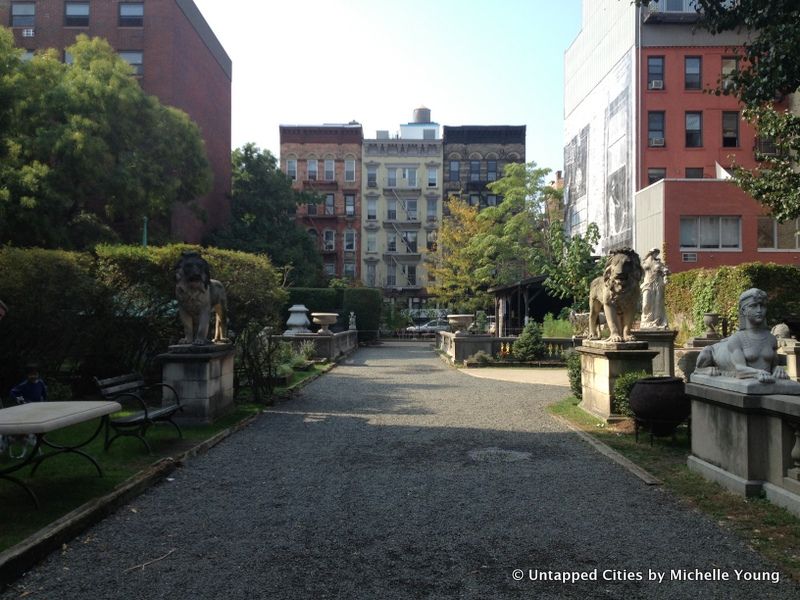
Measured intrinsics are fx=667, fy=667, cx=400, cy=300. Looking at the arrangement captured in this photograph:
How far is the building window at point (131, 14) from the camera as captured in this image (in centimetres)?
3797

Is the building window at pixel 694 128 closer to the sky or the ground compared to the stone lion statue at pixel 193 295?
closer to the sky

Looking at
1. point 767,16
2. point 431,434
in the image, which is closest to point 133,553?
point 431,434

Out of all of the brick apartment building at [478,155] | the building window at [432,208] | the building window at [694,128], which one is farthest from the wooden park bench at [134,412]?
A: the brick apartment building at [478,155]

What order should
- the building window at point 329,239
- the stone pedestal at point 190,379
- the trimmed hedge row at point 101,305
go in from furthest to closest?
the building window at point 329,239, the trimmed hedge row at point 101,305, the stone pedestal at point 190,379

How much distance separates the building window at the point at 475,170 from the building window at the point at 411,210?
6267mm

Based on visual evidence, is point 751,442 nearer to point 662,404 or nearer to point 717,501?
point 717,501

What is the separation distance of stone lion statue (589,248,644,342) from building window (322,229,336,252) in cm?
5519

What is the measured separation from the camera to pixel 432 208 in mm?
66750

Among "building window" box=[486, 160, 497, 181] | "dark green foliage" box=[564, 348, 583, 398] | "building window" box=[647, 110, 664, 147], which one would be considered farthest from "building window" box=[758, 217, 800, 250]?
"building window" box=[486, 160, 497, 181]

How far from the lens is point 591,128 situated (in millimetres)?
44594

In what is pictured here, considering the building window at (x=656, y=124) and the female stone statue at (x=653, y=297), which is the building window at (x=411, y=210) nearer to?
the building window at (x=656, y=124)

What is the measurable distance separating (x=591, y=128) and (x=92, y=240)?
32283 millimetres

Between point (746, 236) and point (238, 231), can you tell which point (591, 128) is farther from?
point (238, 231)

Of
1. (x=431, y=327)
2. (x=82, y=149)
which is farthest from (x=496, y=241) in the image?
(x=82, y=149)
